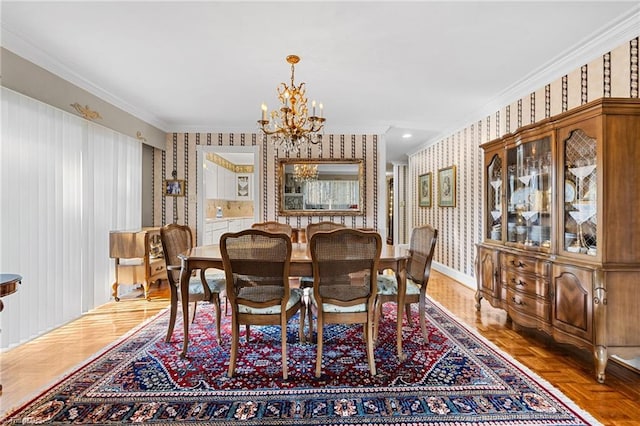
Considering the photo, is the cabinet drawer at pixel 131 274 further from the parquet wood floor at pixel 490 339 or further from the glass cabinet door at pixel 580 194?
the glass cabinet door at pixel 580 194

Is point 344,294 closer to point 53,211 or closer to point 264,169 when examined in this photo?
point 53,211

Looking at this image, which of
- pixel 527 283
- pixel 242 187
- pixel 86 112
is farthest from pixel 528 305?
pixel 242 187

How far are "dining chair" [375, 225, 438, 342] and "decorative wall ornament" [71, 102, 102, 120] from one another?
344 cm

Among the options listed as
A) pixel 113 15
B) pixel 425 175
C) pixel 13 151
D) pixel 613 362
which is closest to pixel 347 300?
pixel 613 362

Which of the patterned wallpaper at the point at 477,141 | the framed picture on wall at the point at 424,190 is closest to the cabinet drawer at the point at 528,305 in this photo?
the patterned wallpaper at the point at 477,141

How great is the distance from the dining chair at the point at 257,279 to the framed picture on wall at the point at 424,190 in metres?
5.10

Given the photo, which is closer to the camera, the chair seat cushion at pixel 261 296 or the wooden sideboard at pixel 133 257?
the chair seat cushion at pixel 261 296

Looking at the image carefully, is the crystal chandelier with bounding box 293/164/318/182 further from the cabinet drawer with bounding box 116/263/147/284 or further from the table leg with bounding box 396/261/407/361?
the table leg with bounding box 396/261/407/361

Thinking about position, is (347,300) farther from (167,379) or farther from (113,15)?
(113,15)

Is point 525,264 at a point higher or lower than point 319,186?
lower

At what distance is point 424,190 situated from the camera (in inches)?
273

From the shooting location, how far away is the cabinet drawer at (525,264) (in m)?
2.62

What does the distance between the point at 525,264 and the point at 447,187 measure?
310 centimetres

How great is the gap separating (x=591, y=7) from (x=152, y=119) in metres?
5.05
